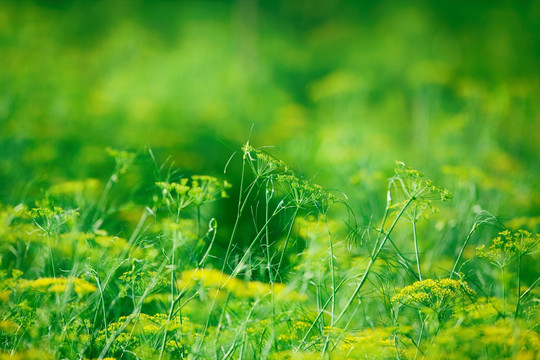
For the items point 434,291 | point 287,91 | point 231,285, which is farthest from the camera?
point 287,91

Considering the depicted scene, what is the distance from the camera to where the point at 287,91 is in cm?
1081

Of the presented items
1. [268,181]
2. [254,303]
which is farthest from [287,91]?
[254,303]

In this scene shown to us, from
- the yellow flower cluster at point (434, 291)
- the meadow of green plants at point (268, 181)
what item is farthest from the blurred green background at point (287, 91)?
the yellow flower cluster at point (434, 291)

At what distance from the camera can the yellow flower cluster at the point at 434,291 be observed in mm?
1817

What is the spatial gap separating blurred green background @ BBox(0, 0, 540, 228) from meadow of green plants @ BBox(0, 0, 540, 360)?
52 mm

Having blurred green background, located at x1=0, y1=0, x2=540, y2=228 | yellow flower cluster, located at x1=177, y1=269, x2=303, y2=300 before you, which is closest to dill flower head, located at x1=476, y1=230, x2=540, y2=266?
blurred green background, located at x1=0, y1=0, x2=540, y2=228

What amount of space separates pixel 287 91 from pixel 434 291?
9.41m

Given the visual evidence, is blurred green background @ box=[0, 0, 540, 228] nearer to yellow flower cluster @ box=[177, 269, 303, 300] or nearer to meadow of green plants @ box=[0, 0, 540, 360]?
meadow of green plants @ box=[0, 0, 540, 360]

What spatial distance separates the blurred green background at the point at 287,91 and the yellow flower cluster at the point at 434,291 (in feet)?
1.99

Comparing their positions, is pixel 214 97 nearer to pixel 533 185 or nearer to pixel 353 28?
pixel 533 185

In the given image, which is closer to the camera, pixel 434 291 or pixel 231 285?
pixel 434 291

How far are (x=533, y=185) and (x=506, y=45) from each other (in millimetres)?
9330

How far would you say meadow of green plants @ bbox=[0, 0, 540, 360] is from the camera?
1.94m

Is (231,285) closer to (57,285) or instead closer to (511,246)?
(57,285)
